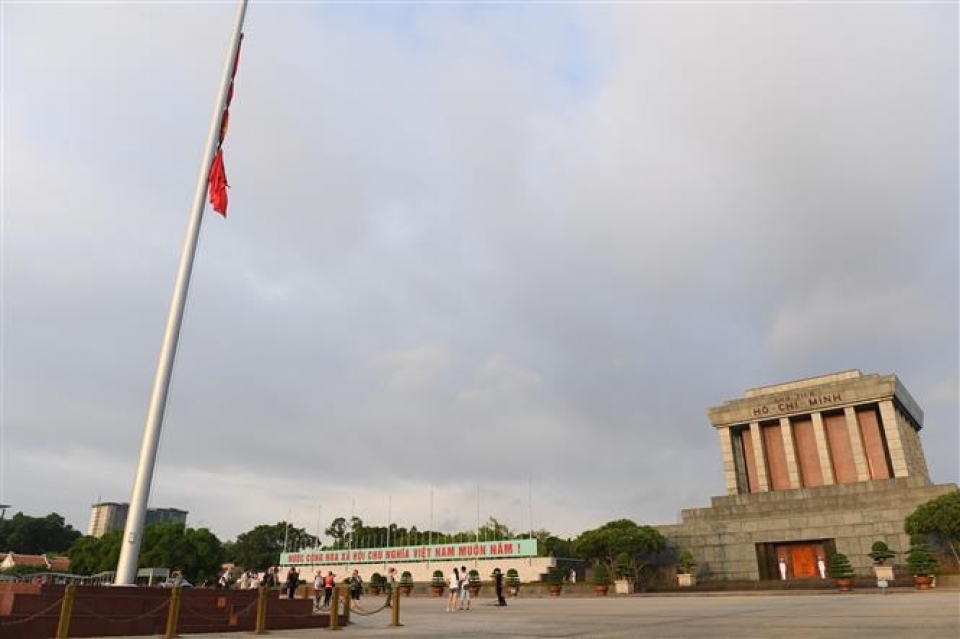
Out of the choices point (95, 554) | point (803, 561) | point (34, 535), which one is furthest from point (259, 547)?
point (803, 561)

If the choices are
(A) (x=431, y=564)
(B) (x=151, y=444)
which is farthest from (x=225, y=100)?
(A) (x=431, y=564)

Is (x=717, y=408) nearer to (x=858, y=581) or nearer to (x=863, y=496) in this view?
(x=863, y=496)

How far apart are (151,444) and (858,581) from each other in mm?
36228

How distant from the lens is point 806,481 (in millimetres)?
49500

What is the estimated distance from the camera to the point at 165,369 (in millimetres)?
16250

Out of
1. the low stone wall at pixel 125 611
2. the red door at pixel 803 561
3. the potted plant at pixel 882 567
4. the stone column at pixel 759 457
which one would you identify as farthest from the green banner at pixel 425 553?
the low stone wall at pixel 125 611

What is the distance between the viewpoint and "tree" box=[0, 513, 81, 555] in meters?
118

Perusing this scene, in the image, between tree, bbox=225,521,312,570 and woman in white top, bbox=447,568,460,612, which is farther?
tree, bbox=225,521,312,570

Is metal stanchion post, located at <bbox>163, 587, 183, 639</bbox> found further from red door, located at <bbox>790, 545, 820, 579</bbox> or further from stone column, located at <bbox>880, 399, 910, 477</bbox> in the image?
stone column, located at <bbox>880, 399, 910, 477</bbox>

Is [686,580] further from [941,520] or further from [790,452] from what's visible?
[790,452]

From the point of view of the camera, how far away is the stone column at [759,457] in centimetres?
5022

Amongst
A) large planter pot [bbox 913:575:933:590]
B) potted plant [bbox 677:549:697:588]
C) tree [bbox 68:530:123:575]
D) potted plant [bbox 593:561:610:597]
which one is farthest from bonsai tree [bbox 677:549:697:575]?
tree [bbox 68:530:123:575]

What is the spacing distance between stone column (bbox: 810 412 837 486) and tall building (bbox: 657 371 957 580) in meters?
0.08

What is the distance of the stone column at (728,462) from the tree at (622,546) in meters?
9.73
